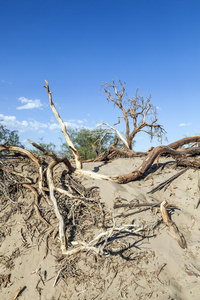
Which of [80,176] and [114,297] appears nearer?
[114,297]

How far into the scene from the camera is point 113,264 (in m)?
3.26

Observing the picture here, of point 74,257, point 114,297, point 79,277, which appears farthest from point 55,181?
point 114,297

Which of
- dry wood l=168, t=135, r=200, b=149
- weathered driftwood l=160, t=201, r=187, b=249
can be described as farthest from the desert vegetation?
dry wood l=168, t=135, r=200, b=149

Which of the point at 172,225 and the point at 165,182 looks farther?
the point at 165,182

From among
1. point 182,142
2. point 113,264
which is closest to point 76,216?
point 113,264

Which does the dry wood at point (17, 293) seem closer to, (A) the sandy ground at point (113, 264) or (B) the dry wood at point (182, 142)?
(A) the sandy ground at point (113, 264)

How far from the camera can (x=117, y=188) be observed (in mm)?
5035

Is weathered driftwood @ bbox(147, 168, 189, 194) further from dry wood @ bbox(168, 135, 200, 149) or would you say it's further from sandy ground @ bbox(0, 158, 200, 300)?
dry wood @ bbox(168, 135, 200, 149)

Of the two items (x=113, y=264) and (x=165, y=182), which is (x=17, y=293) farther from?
(x=165, y=182)

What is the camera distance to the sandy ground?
2955 mm

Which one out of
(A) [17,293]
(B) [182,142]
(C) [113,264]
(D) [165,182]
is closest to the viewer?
(A) [17,293]

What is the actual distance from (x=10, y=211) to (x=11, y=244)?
0.79m

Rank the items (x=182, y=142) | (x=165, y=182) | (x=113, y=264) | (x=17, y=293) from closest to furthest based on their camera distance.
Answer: (x=17, y=293) < (x=113, y=264) < (x=165, y=182) < (x=182, y=142)

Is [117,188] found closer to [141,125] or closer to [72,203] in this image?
[72,203]
